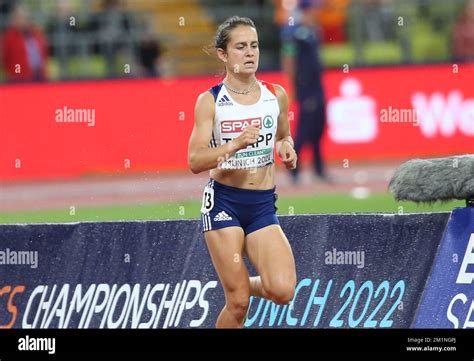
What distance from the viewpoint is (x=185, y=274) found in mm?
9680

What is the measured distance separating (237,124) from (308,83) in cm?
1076

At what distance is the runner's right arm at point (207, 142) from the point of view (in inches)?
320

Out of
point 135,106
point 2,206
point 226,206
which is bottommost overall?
point 2,206

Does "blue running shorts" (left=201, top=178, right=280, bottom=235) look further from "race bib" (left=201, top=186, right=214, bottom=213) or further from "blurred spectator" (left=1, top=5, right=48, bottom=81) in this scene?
"blurred spectator" (left=1, top=5, right=48, bottom=81)

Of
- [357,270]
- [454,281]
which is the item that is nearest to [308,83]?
[357,270]

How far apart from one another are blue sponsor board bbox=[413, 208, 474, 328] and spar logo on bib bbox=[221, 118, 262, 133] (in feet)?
4.83

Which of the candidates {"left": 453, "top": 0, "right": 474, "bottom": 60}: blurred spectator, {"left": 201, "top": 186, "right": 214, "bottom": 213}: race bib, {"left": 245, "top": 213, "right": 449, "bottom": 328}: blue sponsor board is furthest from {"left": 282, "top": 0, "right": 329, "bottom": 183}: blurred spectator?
{"left": 201, "top": 186, "right": 214, "bottom": 213}: race bib

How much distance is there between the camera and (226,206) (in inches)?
339

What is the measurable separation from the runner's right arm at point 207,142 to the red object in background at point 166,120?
11.0 meters

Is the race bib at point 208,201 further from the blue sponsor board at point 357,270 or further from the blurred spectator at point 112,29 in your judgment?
the blurred spectator at point 112,29

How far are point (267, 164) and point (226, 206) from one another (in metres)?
0.39

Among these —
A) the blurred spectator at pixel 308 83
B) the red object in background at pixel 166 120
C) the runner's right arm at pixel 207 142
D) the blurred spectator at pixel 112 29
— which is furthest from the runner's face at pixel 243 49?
Answer: the blurred spectator at pixel 112 29
